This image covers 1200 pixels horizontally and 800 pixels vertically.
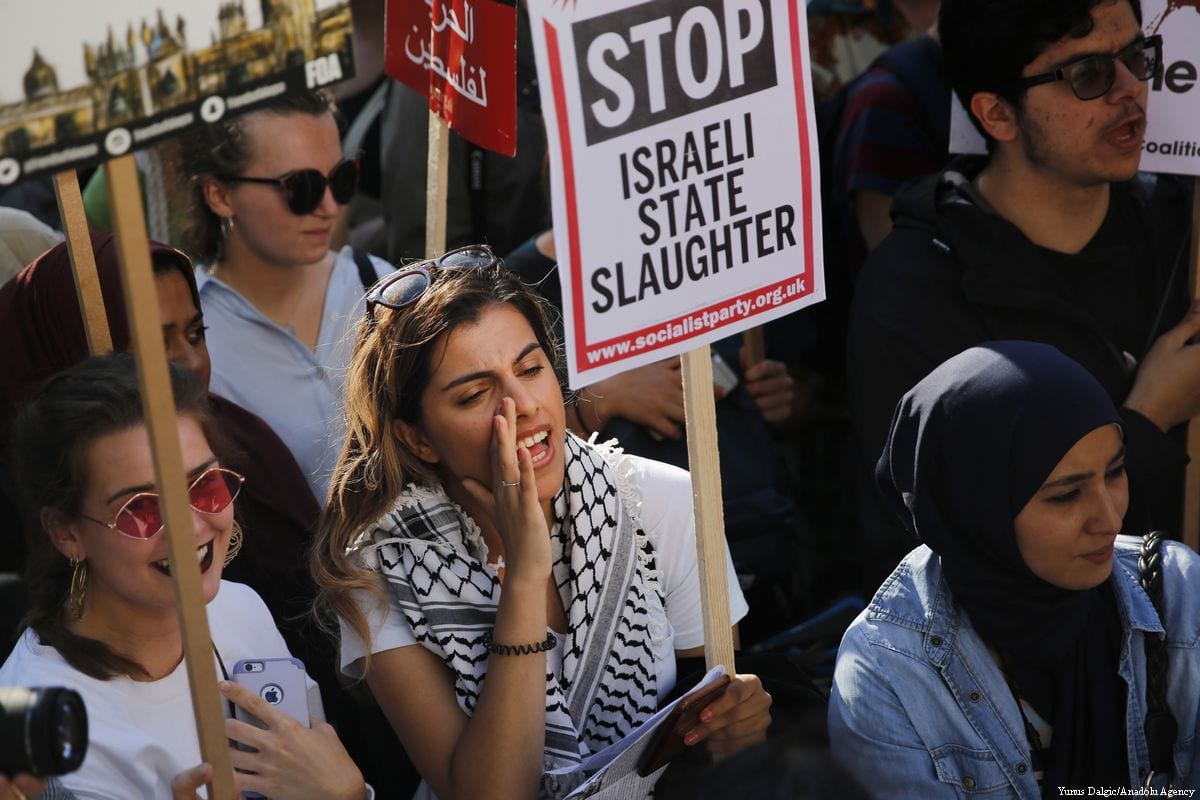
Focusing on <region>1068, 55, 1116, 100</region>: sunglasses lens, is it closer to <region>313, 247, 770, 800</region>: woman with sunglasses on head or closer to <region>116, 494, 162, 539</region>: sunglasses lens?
<region>313, 247, 770, 800</region>: woman with sunglasses on head

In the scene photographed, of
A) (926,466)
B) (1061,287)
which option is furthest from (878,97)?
(926,466)

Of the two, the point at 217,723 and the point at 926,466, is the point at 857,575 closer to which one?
the point at 926,466

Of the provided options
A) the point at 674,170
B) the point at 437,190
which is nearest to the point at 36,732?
the point at 674,170

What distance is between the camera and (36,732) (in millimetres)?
1713

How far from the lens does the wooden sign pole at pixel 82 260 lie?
102 inches

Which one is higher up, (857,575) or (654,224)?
(654,224)

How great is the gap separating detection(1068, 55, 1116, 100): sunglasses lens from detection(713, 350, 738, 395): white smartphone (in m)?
1.09

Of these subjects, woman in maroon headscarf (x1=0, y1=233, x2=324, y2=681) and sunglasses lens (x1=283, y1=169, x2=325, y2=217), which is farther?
sunglasses lens (x1=283, y1=169, x2=325, y2=217)

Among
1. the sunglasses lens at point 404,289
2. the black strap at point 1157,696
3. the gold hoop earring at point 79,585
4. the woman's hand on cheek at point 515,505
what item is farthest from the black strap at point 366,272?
the black strap at point 1157,696

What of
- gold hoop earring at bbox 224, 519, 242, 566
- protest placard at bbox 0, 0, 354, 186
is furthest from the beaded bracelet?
protest placard at bbox 0, 0, 354, 186

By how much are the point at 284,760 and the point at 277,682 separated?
173mm

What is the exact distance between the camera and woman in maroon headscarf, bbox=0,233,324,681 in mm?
2947

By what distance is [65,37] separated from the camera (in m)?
1.87

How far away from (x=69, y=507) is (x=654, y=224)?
106 centimetres
